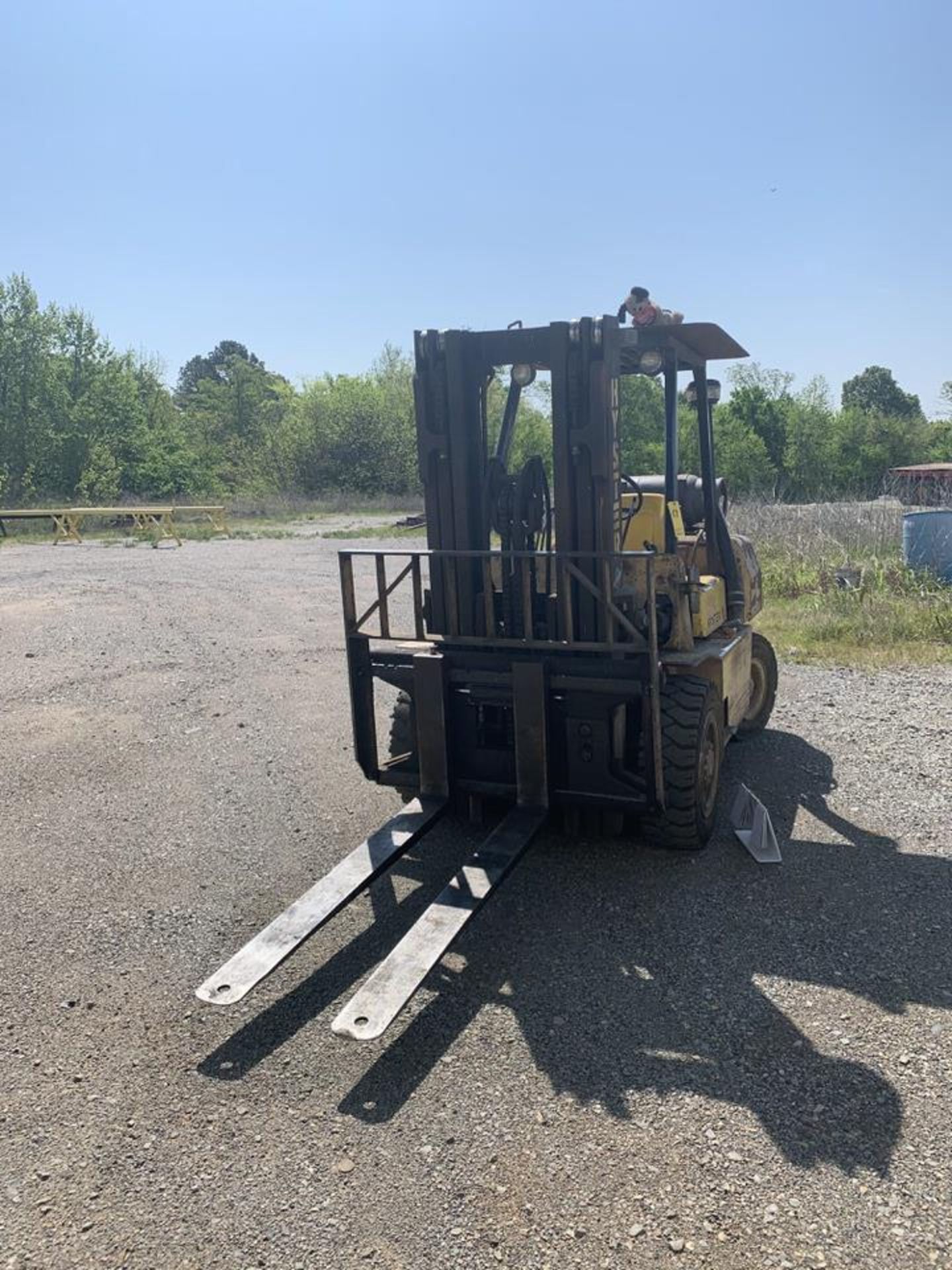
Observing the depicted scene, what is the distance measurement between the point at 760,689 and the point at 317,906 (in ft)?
14.7

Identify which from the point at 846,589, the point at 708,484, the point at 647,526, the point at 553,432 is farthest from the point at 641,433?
the point at 553,432

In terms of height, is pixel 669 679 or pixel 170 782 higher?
pixel 669 679

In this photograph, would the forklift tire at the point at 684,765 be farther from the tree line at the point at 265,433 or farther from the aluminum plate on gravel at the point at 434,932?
the tree line at the point at 265,433

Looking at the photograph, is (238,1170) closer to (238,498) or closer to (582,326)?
(582,326)

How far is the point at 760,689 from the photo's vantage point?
7.48 m

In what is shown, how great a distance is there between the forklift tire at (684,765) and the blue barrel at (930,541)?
9685 mm

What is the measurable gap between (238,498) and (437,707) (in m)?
40.9

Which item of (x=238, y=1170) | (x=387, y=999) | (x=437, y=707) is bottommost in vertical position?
(x=238, y=1170)

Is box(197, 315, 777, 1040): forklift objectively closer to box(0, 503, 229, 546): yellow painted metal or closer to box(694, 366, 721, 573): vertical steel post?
box(694, 366, 721, 573): vertical steel post

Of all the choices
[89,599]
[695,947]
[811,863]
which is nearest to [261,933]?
[695,947]

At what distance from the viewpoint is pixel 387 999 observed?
345 centimetres

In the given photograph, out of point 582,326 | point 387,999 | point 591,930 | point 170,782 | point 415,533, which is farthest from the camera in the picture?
point 415,533

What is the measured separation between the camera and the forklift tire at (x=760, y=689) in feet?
24.2

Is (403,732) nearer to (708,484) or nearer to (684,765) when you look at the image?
(684,765)
